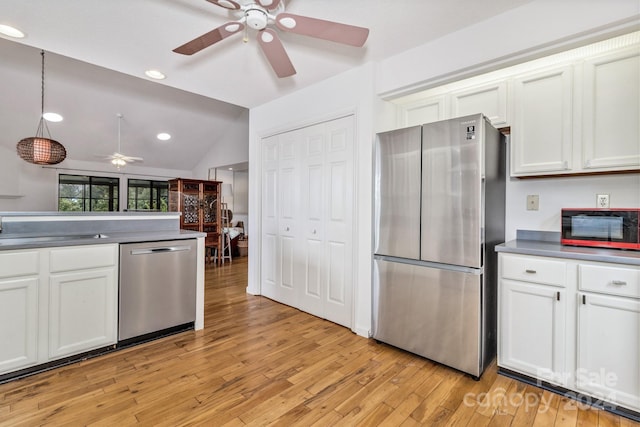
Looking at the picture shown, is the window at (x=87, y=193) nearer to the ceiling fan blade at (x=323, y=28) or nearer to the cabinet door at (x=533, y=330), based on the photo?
the ceiling fan blade at (x=323, y=28)

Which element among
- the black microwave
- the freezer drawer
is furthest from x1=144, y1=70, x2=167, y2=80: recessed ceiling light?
the black microwave

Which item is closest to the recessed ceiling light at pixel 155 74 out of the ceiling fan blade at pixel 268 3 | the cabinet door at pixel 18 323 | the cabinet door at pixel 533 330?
the ceiling fan blade at pixel 268 3

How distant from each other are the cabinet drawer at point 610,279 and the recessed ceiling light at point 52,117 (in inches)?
284

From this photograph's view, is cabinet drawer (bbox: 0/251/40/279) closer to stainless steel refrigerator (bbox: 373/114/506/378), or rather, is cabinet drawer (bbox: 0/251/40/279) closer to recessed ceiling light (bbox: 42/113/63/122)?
A: stainless steel refrigerator (bbox: 373/114/506/378)

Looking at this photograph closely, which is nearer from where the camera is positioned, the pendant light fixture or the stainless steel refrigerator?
the stainless steel refrigerator

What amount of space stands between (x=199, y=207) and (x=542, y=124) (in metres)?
5.94

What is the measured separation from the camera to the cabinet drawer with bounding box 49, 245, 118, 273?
2.14 m

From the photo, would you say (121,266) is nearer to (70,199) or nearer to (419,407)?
(419,407)

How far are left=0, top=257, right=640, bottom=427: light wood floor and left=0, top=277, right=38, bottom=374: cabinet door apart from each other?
0.15 metres

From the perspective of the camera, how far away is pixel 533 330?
1.95m

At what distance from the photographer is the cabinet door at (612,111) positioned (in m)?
1.87

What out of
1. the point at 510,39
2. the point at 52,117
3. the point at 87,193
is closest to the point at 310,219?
the point at 510,39

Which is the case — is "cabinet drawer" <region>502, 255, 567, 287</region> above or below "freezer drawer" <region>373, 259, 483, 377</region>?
above

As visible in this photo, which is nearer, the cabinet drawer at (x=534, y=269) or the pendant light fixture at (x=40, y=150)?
the cabinet drawer at (x=534, y=269)
